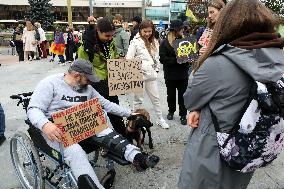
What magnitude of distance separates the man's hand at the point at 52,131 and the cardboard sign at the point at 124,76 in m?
1.33

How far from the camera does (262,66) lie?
1.66 meters

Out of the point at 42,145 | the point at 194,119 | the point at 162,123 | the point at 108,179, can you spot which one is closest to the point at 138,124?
the point at 108,179

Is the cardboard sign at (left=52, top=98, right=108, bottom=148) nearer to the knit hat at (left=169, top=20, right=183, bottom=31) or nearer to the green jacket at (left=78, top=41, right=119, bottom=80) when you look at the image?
the green jacket at (left=78, top=41, right=119, bottom=80)

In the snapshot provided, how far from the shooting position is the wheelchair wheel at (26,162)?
118 inches

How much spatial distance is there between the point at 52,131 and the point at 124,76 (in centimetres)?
167

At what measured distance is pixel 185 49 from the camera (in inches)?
195

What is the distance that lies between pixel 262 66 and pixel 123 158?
1.67 m

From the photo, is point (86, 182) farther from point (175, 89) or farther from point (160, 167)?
point (175, 89)

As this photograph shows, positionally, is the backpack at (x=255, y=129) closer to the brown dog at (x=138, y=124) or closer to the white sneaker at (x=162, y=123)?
the brown dog at (x=138, y=124)

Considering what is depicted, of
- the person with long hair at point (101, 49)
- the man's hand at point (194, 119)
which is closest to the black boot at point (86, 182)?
the man's hand at point (194, 119)

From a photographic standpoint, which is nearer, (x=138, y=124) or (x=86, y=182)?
(x=86, y=182)

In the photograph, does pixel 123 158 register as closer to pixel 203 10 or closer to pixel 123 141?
pixel 123 141

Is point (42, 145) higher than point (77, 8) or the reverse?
the reverse

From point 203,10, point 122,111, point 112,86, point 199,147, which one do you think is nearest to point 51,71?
point 112,86
